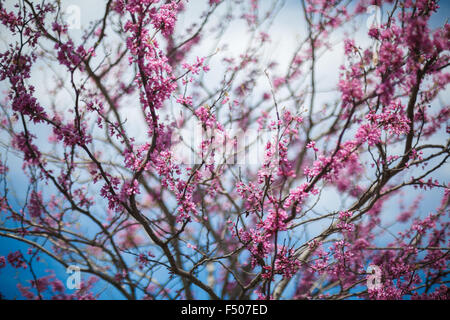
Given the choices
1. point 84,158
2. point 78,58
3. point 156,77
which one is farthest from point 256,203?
point 84,158

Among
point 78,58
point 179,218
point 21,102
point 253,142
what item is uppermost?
point 253,142

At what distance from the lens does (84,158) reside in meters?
6.01

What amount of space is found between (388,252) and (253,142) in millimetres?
3386

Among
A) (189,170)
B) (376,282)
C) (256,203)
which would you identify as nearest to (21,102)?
(189,170)

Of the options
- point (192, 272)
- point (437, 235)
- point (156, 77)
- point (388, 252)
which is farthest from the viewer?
point (388, 252)

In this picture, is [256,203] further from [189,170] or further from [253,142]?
[253,142]

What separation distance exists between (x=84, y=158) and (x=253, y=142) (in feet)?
11.8

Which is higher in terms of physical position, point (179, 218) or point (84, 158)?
point (84, 158)

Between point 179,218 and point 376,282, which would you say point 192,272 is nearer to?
point 179,218
